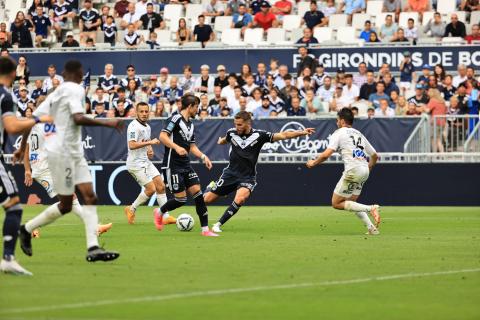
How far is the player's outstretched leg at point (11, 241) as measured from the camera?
12.1m

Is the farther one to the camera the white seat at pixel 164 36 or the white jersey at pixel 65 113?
the white seat at pixel 164 36

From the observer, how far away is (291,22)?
3378 centimetres

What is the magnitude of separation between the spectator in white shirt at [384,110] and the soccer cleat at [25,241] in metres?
16.5

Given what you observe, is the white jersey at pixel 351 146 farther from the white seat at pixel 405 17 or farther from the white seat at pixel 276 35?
the white seat at pixel 276 35

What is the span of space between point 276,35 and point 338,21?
1.85 metres

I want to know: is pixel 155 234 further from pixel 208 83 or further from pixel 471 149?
pixel 208 83

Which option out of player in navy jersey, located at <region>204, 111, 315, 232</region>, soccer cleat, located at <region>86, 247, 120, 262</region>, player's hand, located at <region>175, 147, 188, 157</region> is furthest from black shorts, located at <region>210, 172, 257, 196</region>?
soccer cleat, located at <region>86, 247, 120, 262</region>

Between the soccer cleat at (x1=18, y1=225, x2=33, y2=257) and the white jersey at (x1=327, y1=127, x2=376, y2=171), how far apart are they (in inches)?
265

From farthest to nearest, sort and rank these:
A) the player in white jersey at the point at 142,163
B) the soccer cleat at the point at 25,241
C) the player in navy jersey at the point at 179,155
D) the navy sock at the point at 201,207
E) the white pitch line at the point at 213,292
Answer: the player in white jersey at the point at 142,163, the player in navy jersey at the point at 179,155, the navy sock at the point at 201,207, the soccer cleat at the point at 25,241, the white pitch line at the point at 213,292

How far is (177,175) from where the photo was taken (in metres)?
18.8

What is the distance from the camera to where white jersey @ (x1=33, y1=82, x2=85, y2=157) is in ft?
42.0

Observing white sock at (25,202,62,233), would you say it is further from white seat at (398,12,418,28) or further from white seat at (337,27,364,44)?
white seat at (398,12,418,28)

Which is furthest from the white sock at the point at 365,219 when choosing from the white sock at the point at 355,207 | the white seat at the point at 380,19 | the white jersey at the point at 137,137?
the white seat at the point at 380,19

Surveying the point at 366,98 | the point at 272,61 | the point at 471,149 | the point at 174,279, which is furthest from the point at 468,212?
the point at 174,279
